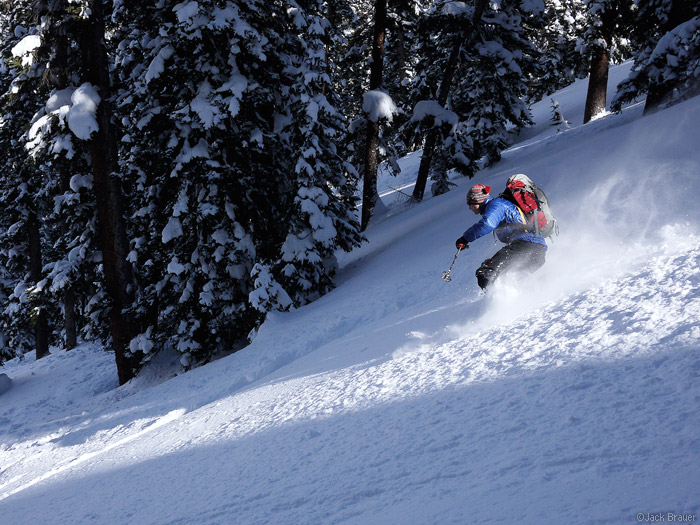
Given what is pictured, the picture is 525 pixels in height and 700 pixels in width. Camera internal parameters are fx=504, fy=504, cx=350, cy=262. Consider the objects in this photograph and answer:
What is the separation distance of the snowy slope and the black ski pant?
23 centimetres

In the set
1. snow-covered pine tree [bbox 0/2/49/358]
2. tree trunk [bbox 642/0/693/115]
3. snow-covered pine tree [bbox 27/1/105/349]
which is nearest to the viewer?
snow-covered pine tree [bbox 27/1/105/349]

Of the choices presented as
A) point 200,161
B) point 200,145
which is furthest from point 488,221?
point 200,145

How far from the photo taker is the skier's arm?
644cm

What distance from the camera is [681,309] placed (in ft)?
14.8

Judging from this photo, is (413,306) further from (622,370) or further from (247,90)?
(247,90)

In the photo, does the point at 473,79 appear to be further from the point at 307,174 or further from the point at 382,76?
the point at 307,174

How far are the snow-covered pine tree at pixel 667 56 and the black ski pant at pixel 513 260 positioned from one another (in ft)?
34.1

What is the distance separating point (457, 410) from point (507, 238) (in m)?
3.23

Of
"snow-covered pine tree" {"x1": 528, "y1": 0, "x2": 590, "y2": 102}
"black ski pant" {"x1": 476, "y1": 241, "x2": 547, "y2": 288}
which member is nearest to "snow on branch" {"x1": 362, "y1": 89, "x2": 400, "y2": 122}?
"black ski pant" {"x1": 476, "y1": 241, "x2": 547, "y2": 288}

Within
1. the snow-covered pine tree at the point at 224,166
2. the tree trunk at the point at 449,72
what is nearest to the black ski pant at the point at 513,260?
the snow-covered pine tree at the point at 224,166

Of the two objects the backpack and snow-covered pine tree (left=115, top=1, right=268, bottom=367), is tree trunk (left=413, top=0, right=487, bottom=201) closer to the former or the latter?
snow-covered pine tree (left=115, top=1, right=268, bottom=367)

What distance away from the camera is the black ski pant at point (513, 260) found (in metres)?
6.57

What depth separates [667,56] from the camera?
1377 cm

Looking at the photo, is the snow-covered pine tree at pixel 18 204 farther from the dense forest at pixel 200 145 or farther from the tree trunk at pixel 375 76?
the tree trunk at pixel 375 76
